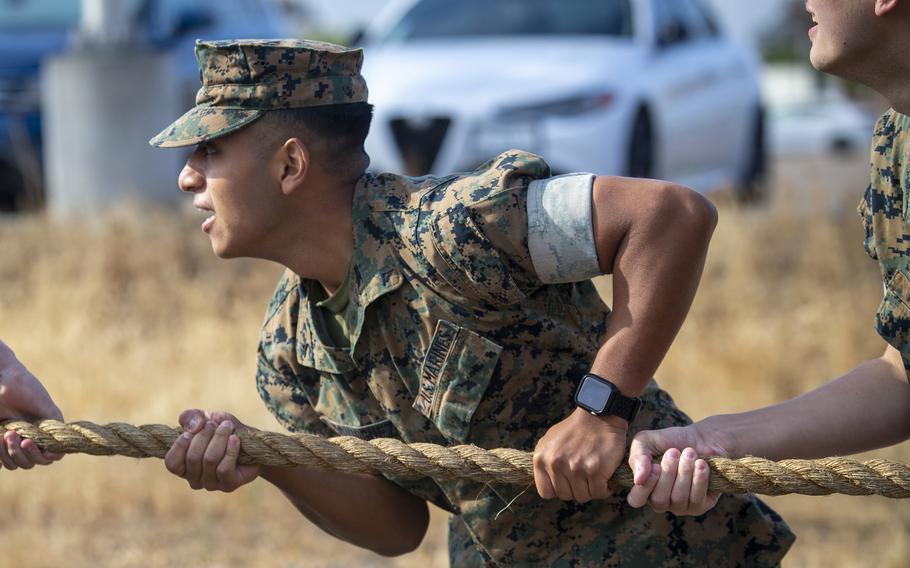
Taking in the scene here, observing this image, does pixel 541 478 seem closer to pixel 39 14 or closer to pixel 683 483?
pixel 683 483

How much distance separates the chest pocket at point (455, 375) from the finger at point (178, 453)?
1.36ft

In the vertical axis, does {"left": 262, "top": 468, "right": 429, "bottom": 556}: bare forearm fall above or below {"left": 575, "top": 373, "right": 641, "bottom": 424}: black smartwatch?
below

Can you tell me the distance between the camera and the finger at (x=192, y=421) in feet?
7.60

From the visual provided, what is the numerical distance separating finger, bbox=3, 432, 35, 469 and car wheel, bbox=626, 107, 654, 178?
15.9 ft

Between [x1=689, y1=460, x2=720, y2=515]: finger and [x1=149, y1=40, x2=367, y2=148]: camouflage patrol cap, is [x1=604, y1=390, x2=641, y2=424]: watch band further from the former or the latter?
[x1=149, y1=40, x2=367, y2=148]: camouflage patrol cap

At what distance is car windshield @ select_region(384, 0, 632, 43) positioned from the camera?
716 centimetres

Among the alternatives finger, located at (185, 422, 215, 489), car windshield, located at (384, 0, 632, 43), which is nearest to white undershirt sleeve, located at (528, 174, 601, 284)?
finger, located at (185, 422, 215, 489)

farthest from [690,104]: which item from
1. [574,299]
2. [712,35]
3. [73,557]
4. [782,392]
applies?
[574,299]

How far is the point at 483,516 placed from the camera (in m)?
2.50

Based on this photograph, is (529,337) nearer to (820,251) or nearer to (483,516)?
(483,516)

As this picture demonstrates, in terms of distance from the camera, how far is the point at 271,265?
23.7ft

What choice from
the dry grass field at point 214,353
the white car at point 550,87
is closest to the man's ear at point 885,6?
the dry grass field at point 214,353

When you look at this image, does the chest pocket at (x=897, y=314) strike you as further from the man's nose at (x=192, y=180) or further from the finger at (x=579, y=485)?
the man's nose at (x=192, y=180)

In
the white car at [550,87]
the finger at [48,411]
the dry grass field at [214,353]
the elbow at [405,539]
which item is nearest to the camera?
the finger at [48,411]
